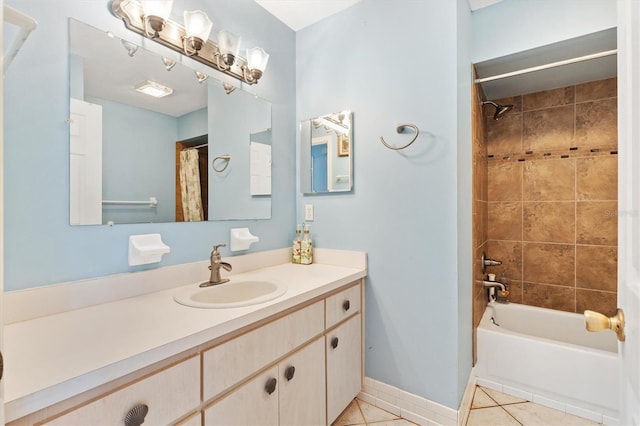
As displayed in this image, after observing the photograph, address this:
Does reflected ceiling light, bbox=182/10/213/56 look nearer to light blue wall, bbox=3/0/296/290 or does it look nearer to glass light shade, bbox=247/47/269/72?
light blue wall, bbox=3/0/296/290

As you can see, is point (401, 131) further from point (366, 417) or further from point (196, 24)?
point (366, 417)

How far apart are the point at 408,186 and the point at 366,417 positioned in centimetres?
132

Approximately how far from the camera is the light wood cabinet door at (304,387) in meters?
1.20

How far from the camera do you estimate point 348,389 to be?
1625 mm

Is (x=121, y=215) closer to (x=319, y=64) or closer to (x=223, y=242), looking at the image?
(x=223, y=242)

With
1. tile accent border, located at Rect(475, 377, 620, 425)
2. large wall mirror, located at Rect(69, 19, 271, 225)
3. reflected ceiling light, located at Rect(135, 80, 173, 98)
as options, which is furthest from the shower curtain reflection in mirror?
tile accent border, located at Rect(475, 377, 620, 425)

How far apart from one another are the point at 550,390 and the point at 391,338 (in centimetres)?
104

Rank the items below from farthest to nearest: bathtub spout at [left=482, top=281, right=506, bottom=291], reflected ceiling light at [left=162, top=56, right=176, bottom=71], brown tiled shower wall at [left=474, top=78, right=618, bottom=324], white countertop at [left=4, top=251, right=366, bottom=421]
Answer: bathtub spout at [left=482, top=281, right=506, bottom=291] < brown tiled shower wall at [left=474, top=78, right=618, bottom=324] < reflected ceiling light at [left=162, top=56, right=176, bottom=71] < white countertop at [left=4, top=251, right=366, bottom=421]

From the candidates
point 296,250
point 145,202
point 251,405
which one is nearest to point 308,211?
point 296,250

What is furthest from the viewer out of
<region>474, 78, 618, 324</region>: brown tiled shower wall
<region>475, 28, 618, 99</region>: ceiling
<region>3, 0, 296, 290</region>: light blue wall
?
<region>474, 78, 618, 324</region>: brown tiled shower wall

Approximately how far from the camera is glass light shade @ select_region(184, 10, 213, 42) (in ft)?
4.53

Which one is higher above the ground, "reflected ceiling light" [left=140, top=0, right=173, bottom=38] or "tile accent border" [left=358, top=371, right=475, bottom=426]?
"reflected ceiling light" [left=140, top=0, right=173, bottom=38]

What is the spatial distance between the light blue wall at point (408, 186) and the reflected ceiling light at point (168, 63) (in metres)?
0.92

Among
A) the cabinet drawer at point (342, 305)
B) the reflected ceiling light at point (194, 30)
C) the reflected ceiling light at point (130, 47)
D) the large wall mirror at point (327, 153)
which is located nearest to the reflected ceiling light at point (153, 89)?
the reflected ceiling light at point (130, 47)
